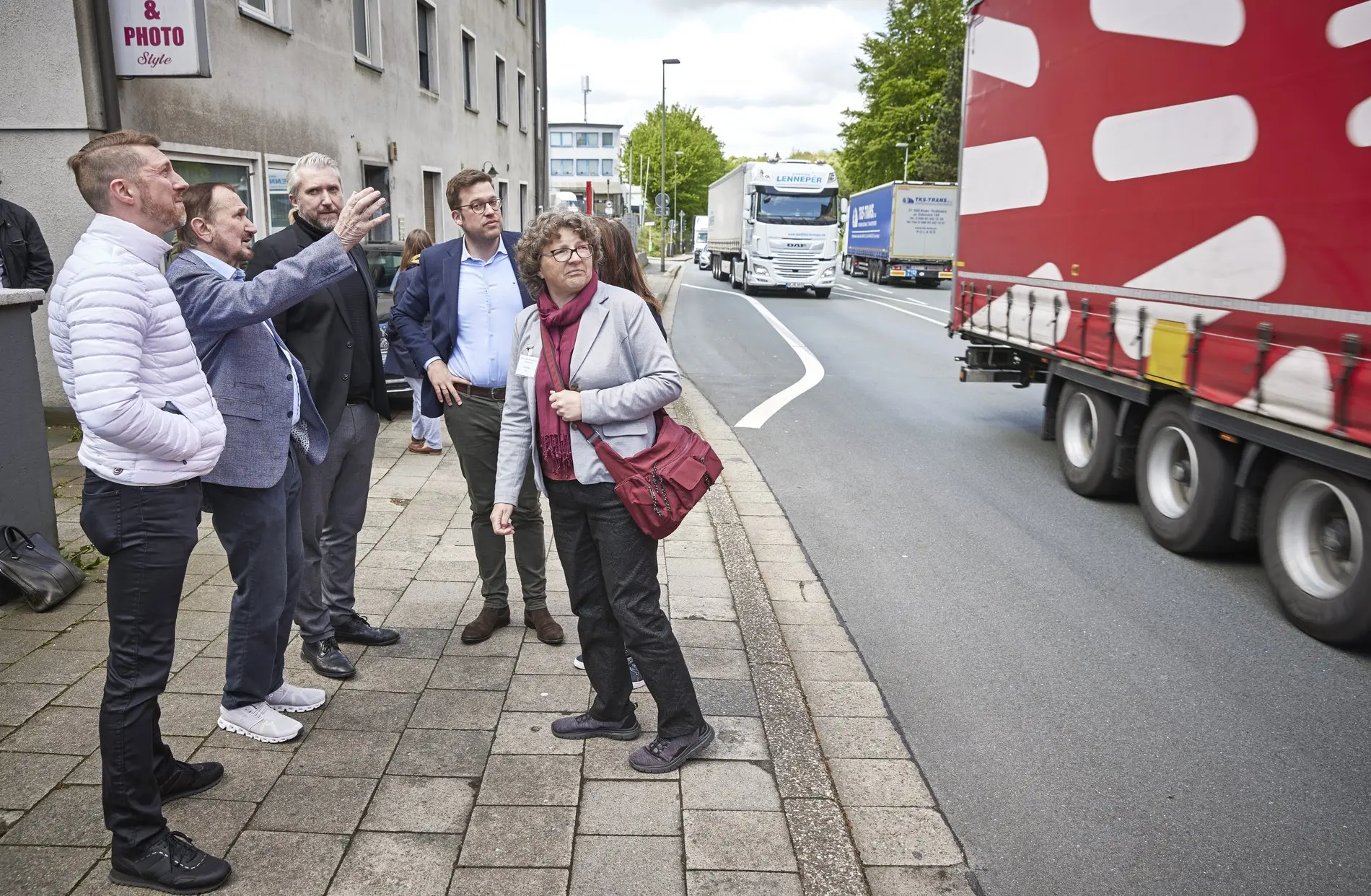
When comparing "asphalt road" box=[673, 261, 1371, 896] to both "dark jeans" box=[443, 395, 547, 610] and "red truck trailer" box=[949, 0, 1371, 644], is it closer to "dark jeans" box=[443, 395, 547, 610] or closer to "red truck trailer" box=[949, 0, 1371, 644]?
"red truck trailer" box=[949, 0, 1371, 644]

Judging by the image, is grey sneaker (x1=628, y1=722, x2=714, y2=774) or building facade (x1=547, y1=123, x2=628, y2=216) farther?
building facade (x1=547, y1=123, x2=628, y2=216)

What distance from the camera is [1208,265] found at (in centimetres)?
586

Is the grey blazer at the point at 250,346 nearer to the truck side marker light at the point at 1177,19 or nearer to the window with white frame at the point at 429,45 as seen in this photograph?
the truck side marker light at the point at 1177,19

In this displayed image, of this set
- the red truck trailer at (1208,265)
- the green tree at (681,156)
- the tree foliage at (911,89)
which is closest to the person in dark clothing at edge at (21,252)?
the red truck trailer at (1208,265)

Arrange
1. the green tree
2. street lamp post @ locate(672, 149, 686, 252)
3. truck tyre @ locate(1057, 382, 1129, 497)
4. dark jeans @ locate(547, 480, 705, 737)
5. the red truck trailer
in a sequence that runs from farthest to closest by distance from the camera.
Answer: the green tree, street lamp post @ locate(672, 149, 686, 252), truck tyre @ locate(1057, 382, 1129, 497), the red truck trailer, dark jeans @ locate(547, 480, 705, 737)

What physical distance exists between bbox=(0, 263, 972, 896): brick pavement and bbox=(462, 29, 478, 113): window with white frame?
19.5 metres

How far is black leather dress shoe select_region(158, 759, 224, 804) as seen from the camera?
3.29 metres

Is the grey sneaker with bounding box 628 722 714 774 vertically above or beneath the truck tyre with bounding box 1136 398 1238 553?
→ beneath

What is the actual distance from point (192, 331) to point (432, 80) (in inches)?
712

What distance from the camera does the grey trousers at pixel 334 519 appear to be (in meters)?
4.28

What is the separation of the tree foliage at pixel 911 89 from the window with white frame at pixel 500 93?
31.8m

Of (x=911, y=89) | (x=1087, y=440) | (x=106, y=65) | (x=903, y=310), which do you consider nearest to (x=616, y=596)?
(x=1087, y=440)

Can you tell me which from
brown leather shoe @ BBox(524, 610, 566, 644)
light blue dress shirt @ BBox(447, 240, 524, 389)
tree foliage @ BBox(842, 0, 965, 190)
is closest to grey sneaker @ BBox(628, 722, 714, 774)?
brown leather shoe @ BBox(524, 610, 566, 644)

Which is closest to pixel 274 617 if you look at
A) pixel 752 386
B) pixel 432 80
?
pixel 752 386
